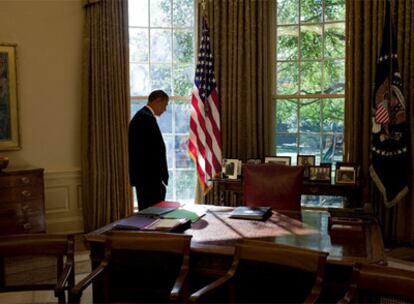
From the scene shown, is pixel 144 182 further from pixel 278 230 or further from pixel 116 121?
pixel 278 230

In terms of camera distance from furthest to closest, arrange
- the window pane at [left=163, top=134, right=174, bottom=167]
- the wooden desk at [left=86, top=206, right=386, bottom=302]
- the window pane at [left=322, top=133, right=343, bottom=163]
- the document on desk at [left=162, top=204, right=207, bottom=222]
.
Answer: the window pane at [left=163, top=134, right=174, bottom=167], the window pane at [left=322, top=133, right=343, bottom=163], the document on desk at [left=162, top=204, right=207, bottom=222], the wooden desk at [left=86, top=206, right=386, bottom=302]

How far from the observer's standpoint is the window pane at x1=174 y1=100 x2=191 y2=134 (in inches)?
199

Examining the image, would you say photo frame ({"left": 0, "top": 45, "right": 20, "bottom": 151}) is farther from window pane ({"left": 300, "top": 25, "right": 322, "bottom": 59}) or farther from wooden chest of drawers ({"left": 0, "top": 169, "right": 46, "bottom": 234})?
window pane ({"left": 300, "top": 25, "right": 322, "bottom": 59})

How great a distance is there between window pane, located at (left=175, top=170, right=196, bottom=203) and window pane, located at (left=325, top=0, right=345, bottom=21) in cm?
224

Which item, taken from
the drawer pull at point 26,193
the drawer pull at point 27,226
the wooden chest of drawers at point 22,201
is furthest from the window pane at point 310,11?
the drawer pull at point 27,226

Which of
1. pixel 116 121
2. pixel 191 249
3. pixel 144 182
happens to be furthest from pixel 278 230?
pixel 116 121

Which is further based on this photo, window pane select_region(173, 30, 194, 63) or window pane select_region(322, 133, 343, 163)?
window pane select_region(173, 30, 194, 63)

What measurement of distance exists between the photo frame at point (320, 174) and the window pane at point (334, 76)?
0.95 metres

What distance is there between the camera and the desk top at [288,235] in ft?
6.28

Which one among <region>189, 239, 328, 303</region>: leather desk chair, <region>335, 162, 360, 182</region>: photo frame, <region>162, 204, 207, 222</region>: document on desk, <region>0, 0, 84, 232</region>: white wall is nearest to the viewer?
<region>189, 239, 328, 303</region>: leather desk chair

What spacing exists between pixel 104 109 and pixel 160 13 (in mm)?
1275

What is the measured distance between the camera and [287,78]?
15.9 feet

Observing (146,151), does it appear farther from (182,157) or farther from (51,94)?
(51,94)

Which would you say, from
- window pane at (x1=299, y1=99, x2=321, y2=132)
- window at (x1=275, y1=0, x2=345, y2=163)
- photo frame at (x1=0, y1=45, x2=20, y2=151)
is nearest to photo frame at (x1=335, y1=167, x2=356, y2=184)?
window at (x1=275, y1=0, x2=345, y2=163)
